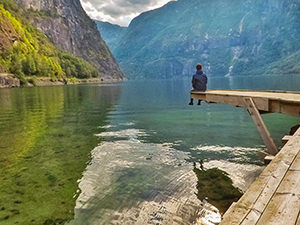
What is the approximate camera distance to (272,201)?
389cm

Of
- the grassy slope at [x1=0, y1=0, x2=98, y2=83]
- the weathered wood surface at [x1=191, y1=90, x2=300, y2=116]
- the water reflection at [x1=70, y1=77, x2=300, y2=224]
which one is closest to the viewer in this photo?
the water reflection at [x1=70, y1=77, x2=300, y2=224]

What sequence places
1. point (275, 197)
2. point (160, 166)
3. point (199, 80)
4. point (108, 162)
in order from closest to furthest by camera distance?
point (275, 197)
point (160, 166)
point (108, 162)
point (199, 80)

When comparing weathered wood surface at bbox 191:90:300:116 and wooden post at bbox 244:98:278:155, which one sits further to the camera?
wooden post at bbox 244:98:278:155

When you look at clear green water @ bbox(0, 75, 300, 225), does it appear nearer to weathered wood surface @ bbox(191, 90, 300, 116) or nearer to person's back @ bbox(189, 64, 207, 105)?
weathered wood surface @ bbox(191, 90, 300, 116)

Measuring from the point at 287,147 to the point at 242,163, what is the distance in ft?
19.0

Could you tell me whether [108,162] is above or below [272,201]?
below

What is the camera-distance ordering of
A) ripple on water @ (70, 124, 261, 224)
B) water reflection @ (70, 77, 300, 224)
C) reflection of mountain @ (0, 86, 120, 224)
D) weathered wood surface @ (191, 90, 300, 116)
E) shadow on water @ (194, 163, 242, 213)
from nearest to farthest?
1. ripple on water @ (70, 124, 261, 224)
2. water reflection @ (70, 77, 300, 224)
3. reflection of mountain @ (0, 86, 120, 224)
4. shadow on water @ (194, 163, 242, 213)
5. weathered wood surface @ (191, 90, 300, 116)

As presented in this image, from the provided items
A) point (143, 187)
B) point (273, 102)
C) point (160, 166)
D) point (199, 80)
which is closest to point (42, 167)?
point (143, 187)

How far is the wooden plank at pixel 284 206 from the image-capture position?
3.44m

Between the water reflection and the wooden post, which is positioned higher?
the wooden post

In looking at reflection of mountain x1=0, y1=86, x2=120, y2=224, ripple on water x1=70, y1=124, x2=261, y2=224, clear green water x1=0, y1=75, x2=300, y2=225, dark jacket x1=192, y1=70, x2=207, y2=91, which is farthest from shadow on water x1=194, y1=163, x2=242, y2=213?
dark jacket x1=192, y1=70, x2=207, y2=91

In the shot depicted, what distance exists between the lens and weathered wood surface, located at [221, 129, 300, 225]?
3.49 metres

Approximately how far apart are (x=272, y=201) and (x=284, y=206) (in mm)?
188

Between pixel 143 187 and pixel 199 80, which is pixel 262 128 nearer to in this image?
pixel 143 187
